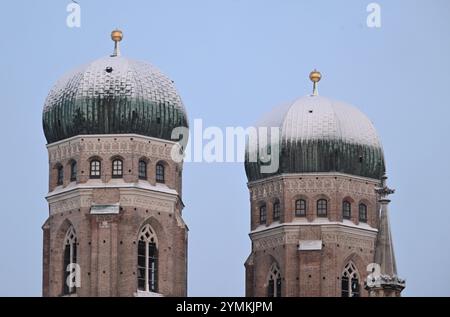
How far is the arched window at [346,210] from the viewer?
154375mm

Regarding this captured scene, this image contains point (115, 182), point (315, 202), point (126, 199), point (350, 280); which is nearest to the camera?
point (126, 199)

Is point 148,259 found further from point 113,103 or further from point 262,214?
point 262,214

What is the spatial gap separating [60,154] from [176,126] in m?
5.58

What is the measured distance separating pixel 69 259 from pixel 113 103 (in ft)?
24.7

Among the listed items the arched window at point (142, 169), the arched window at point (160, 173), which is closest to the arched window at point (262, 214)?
the arched window at point (160, 173)

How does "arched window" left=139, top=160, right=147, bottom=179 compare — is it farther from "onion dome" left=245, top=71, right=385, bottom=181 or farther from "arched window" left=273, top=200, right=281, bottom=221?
"arched window" left=273, top=200, right=281, bottom=221

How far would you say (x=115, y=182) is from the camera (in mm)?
149500

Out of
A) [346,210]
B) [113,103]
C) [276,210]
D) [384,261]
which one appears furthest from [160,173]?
[384,261]

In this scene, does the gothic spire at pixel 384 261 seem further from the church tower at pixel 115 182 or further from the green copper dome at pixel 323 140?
the church tower at pixel 115 182
